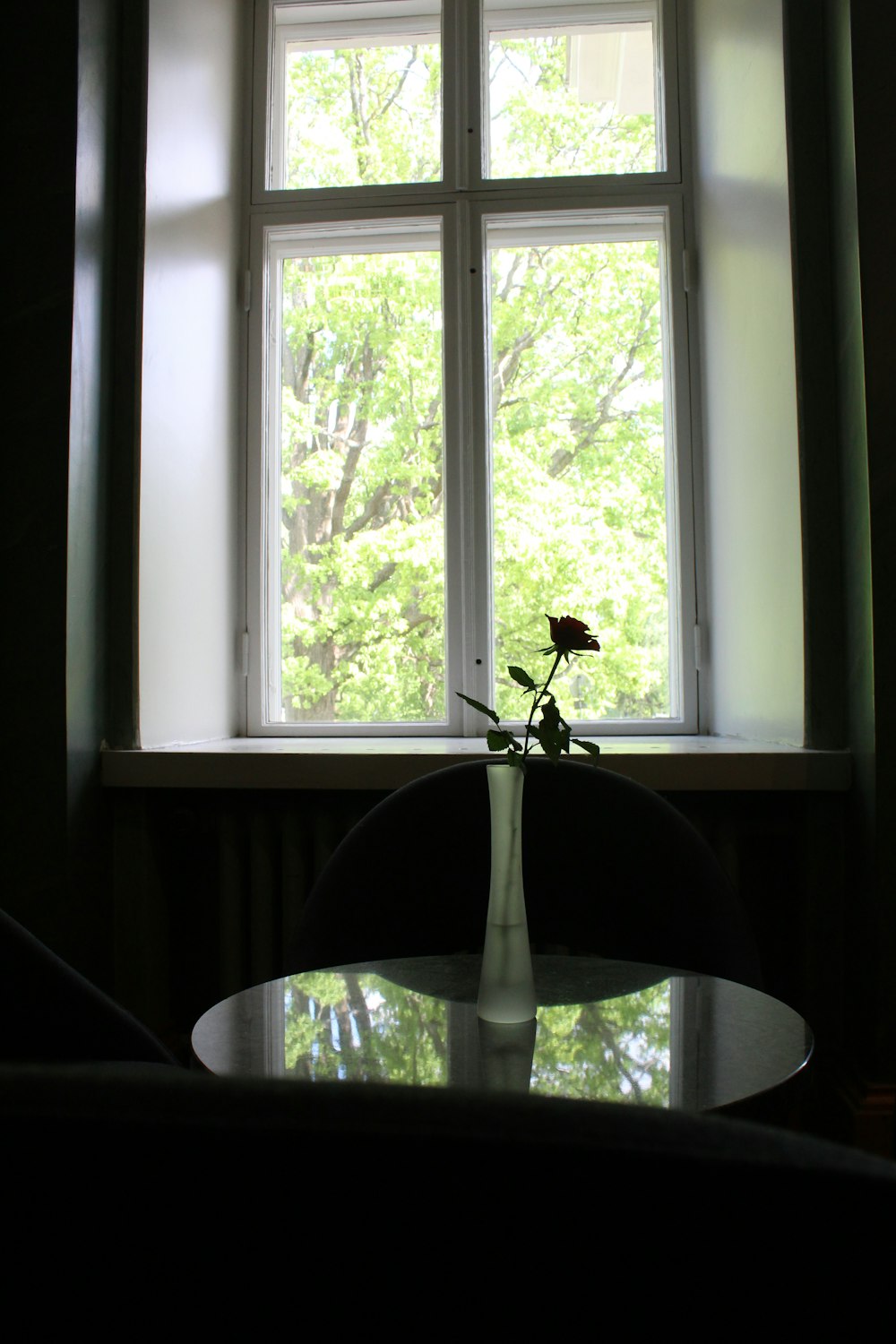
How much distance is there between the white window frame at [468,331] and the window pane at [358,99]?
43 mm

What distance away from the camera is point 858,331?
5.82 feet

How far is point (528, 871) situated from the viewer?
4.97ft

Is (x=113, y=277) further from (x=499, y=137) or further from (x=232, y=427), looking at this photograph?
(x=499, y=137)

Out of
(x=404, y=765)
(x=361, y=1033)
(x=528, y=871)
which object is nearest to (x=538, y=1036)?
(x=361, y=1033)

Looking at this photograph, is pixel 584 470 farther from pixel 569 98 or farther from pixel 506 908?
pixel 506 908

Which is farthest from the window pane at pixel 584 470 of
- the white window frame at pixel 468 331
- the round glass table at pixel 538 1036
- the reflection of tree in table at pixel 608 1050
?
the reflection of tree in table at pixel 608 1050

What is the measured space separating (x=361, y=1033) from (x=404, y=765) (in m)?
1.00

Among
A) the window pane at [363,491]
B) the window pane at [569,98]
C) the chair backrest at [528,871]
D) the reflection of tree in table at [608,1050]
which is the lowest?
the reflection of tree in table at [608,1050]

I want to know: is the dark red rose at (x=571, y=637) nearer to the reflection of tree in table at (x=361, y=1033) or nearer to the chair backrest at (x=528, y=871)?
the reflection of tree in table at (x=361, y=1033)

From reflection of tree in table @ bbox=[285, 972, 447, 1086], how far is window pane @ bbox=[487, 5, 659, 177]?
214 cm

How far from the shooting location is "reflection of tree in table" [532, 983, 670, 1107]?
2.63ft

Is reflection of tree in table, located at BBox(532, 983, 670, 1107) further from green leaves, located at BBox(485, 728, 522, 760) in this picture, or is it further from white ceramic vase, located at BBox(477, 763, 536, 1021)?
green leaves, located at BBox(485, 728, 522, 760)

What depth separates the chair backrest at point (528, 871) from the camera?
1432mm

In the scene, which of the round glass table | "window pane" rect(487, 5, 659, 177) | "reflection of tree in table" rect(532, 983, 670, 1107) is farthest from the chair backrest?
"window pane" rect(487, 5, 659, 177)
